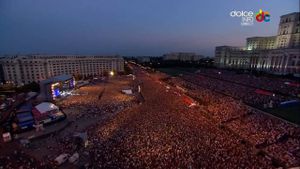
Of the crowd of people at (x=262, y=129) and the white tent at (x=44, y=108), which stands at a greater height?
the white tent at (x=44, y=108)

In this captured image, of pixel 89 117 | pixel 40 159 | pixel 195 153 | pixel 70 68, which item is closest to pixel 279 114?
pixel 195 153

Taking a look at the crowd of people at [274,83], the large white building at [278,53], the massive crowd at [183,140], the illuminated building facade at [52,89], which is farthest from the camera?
the large white building at [278,53]

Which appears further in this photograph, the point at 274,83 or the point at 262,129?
the point at 274,83

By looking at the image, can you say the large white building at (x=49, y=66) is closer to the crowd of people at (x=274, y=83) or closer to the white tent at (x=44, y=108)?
the white tent at (x=44, y=108)

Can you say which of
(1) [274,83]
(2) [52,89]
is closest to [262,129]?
(1) [274,83]

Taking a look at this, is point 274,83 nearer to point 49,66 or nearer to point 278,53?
point 278,53

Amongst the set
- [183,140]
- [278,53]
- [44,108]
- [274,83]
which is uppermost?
[278,53]

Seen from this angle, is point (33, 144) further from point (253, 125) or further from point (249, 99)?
point (249, 99)

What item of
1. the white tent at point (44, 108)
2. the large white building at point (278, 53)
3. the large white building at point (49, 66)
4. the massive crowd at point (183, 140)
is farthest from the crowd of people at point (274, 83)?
the large white building at point (49, 66)
